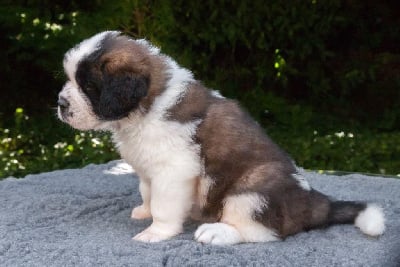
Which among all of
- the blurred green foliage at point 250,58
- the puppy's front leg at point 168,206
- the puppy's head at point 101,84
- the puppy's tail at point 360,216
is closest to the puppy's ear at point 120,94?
the puppy's head at point 101,84

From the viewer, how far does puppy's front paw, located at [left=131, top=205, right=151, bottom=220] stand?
390 centimetres

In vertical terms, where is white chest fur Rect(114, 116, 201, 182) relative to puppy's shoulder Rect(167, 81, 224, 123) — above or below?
below

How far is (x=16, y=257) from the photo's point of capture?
312 centimetres

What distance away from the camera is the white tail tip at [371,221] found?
356 cm

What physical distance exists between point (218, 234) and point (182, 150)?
1.48 ft

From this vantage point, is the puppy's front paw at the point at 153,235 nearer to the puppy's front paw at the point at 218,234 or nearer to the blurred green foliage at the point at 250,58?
the puppy's front paw at the point at 218,234

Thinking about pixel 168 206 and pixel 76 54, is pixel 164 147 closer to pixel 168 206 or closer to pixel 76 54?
pixel 168 206

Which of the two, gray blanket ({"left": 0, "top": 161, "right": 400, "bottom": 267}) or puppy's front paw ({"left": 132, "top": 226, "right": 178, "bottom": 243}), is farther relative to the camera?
puppy's front paw ({"left": 132, "top": 226, "right": 178, "bottom": 243})

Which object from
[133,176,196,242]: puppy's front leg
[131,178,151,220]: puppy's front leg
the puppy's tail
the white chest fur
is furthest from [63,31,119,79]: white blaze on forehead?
the puppy's tail

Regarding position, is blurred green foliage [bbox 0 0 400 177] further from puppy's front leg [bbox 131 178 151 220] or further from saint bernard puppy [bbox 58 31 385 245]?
saint bernard puppy [bbox 58 31 385 245]

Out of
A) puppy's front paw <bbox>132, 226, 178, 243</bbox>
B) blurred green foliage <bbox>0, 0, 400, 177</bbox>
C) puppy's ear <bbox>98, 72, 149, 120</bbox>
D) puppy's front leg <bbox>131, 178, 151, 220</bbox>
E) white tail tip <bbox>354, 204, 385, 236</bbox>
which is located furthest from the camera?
blurred green foliage <bbox>0, 0, 400, 177</bbox>

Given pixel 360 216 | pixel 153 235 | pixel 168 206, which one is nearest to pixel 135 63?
pixel 168 206

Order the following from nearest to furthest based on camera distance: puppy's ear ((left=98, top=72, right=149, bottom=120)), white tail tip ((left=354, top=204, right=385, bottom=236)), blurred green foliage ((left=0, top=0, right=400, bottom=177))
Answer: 1. puppy's ear ((left=98, top=72, right=149, bottom=120))
2. white tail tip ((left=354, top=204, right=385, bottom=236))
3. blurred green foliage ((left=0, top=0, right=400, bottom=177))

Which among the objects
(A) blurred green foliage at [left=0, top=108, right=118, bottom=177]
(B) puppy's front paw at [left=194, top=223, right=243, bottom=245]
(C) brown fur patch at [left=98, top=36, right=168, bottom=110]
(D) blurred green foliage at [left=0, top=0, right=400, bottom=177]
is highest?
(C) brown fur patch at [left=98, top=36, right=168, bottom=110]
